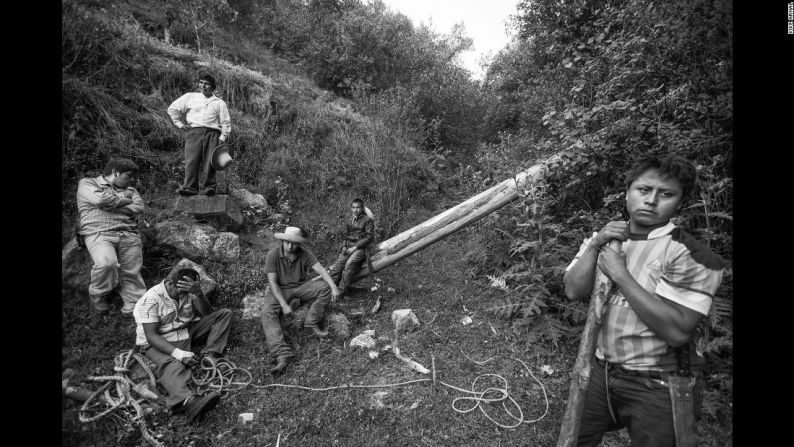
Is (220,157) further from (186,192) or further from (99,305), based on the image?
(99,305)

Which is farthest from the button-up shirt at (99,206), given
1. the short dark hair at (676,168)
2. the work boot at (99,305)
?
the short dark hair at (676,168)

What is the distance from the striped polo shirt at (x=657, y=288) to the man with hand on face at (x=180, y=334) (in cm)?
367

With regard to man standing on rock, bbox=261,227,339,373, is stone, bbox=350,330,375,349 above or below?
below

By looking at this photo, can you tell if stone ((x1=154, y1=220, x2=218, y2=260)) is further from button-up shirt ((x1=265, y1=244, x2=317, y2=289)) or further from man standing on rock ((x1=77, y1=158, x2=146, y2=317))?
button-up shirt ((x1=265, y1=244, x2=317, y2=289))

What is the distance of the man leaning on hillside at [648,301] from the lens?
5.57 feet

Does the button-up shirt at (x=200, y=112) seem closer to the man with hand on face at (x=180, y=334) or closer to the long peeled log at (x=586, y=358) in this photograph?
the man with hand on face at (x=180, y=334)

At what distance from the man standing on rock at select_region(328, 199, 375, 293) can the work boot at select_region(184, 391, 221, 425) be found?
8.21 feet

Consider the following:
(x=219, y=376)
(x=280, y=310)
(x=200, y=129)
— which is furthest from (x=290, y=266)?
(x=200, y=129)

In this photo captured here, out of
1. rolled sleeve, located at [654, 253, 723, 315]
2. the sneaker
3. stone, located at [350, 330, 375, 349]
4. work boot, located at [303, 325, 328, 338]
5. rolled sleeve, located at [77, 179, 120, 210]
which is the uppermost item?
rolled sleeve, located at [654, 253, 723, 315]

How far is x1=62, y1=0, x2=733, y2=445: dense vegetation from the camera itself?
391 centimetres

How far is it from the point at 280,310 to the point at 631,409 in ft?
13.5

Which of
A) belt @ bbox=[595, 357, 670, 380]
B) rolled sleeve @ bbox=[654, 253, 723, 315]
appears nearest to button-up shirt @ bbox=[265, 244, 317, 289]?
belt @ bbox=[595, 357, 670, 380]
